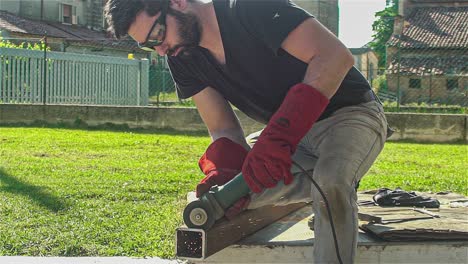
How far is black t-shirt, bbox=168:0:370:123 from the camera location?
8.84 feet

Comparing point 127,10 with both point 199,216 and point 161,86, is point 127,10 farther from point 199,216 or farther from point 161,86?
point 161,86

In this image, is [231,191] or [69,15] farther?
[69,15]

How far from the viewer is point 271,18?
2674 millimetres

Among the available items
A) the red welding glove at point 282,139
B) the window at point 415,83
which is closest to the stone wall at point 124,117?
the window at point 415,83

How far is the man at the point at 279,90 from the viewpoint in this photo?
254cm

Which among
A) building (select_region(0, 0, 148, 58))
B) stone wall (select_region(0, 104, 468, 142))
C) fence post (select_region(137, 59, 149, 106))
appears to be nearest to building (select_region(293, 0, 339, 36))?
building (select_region(0, 0, 148, 58))

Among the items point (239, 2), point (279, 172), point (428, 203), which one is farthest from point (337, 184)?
point (428, 203)

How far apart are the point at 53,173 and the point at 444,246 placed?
174 inches

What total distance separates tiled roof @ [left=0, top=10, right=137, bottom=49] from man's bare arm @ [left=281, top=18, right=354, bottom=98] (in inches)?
1083

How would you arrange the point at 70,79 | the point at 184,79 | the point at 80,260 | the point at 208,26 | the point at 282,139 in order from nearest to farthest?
the point at 282,139 → the point at 208,26 → the point at 184,79 → the point at 80,260 → the point at 70,79

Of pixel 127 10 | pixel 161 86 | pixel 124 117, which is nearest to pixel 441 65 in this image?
pixel 161 86

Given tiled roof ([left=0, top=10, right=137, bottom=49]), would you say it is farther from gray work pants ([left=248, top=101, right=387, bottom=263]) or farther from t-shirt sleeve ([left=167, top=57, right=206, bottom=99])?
gray work pants ([left=248, top=101, right=387, bottom=263])

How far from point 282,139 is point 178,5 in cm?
77

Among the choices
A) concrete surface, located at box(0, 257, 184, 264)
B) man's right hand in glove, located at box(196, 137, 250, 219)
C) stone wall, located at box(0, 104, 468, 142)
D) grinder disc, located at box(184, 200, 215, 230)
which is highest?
man's right hand in glove, located at box(196, 137, 250, 219)
